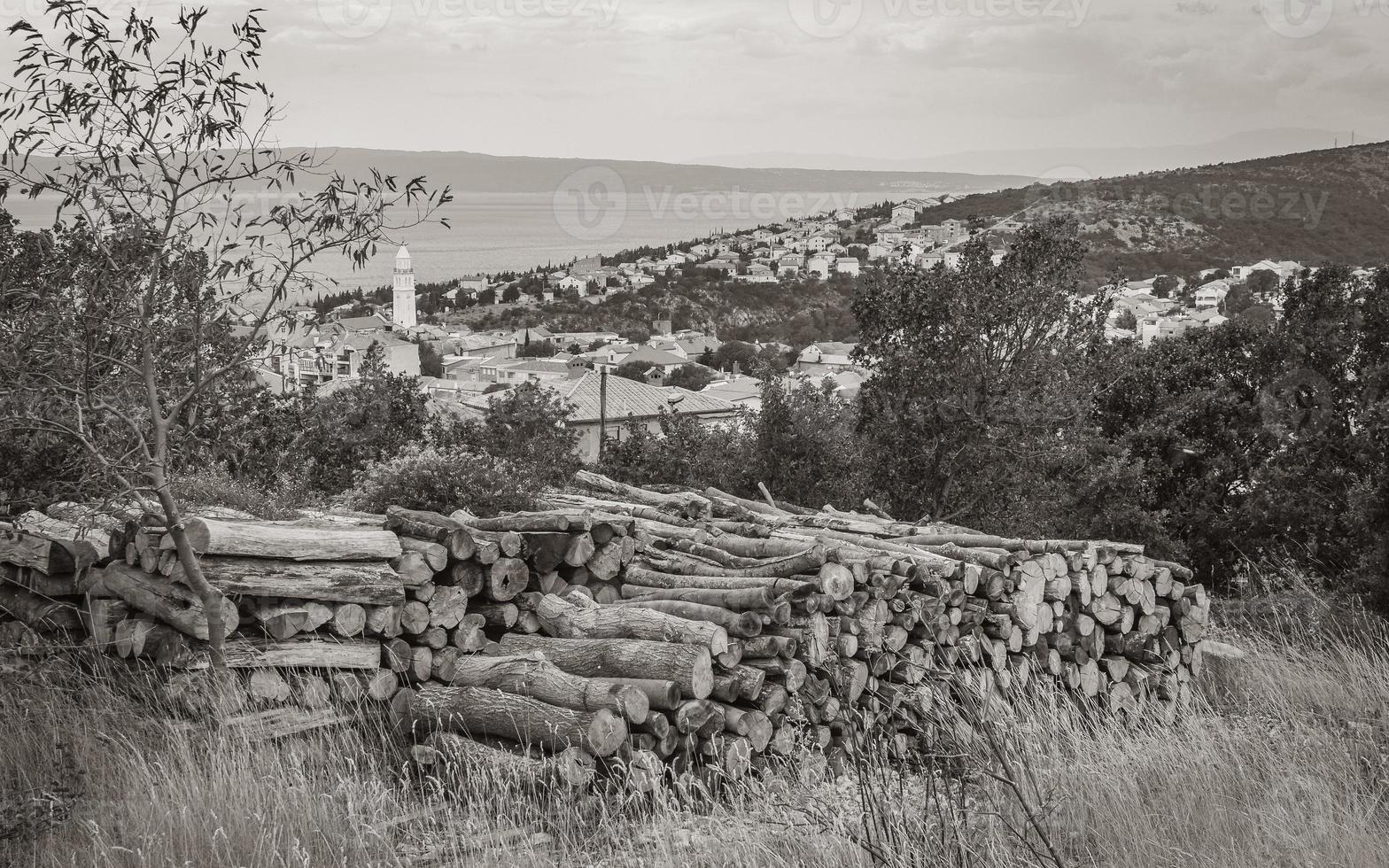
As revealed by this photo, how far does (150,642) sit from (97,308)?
5.82ft

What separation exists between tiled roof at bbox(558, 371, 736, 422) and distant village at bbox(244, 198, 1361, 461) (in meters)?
0.11

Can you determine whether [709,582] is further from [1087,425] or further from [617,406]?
[617,406]

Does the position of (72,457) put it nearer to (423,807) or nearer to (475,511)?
(423,807)

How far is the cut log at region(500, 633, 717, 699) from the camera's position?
5.36 m

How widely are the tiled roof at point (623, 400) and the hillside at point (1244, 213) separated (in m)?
26.7

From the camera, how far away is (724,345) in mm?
87562

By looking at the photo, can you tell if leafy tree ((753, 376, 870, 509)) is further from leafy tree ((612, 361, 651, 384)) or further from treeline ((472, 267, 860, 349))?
treeline ((472, 267, 860, 349))

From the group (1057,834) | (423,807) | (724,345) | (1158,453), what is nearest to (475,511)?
(423,807)

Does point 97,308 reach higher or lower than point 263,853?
higher

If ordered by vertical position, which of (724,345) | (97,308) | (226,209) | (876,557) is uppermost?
(226,209)

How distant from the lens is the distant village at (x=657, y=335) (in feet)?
73.0

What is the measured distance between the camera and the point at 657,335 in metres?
103

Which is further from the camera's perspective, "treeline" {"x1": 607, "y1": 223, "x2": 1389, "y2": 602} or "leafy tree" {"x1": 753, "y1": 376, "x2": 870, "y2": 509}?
"leafy tree" {"x1": 753, "y1": 376, "x2": 870, "y2": 509}

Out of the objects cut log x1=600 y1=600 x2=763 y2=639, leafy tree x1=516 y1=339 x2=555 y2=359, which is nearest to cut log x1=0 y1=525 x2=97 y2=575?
cut log x1=600 y1=600 x2=763 y2=639
